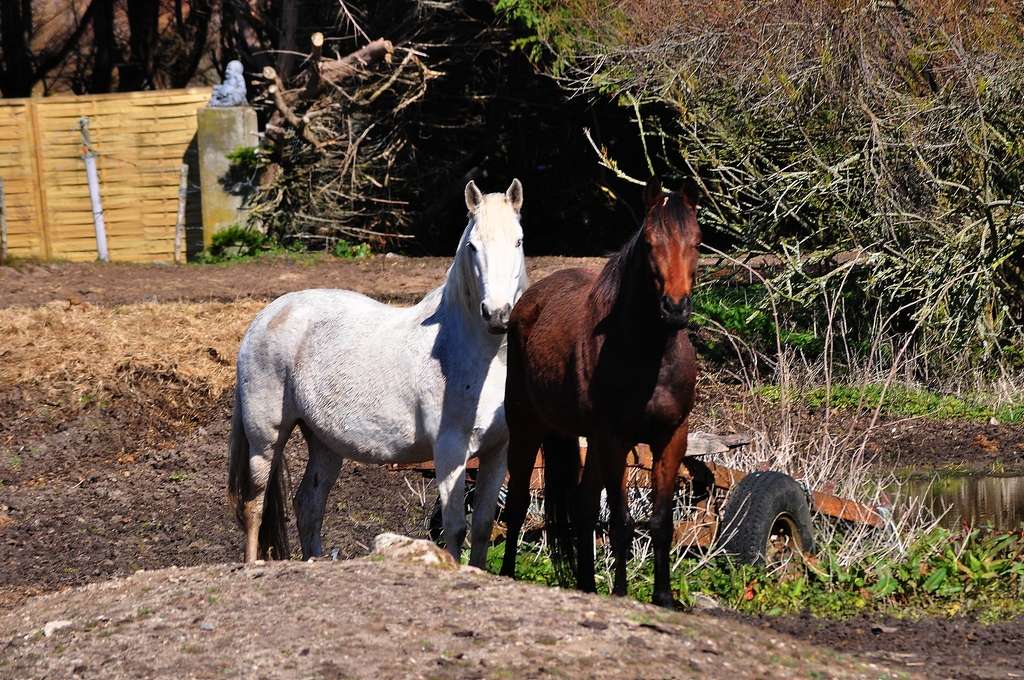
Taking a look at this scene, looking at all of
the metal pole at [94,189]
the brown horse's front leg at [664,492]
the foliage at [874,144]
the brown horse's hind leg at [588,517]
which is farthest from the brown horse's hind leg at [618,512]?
the metal pole at [94,189]

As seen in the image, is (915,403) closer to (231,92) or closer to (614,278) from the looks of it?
(614,278)

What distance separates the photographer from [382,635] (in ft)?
14.8

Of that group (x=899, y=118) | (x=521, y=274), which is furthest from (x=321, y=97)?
(x=521, y=274)

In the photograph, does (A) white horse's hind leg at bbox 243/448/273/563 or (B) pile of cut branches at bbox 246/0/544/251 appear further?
(B) pile of cut branches at bbox 246/0/544/251

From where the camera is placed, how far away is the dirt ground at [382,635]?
430cm

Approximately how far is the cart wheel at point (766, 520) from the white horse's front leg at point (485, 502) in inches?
44.1

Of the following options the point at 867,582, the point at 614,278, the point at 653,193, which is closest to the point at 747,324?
the point at 867,582

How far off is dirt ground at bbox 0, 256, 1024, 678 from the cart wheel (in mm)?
637

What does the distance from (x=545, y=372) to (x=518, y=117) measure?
13.2 meters

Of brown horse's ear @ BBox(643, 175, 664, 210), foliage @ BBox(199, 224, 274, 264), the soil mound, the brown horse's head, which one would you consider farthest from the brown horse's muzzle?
foliage @ BBox(199, 224, 274, 264)

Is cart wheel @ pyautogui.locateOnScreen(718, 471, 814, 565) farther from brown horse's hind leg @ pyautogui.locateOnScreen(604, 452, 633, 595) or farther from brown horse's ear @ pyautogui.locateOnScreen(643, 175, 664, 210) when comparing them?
brown horse's ear @ pyautogui.locateOnScreen(643, 175, 664, 210)

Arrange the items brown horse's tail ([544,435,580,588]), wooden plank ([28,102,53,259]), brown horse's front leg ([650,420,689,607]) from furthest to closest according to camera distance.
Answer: wooden plank ([28,102,53,259])
brown horse's tail ([544,435,580,588])
brown horse's front leg ([650,420,689,607])

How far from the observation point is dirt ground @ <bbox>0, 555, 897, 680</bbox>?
430 cm

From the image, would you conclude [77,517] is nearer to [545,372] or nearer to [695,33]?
[545,372]
